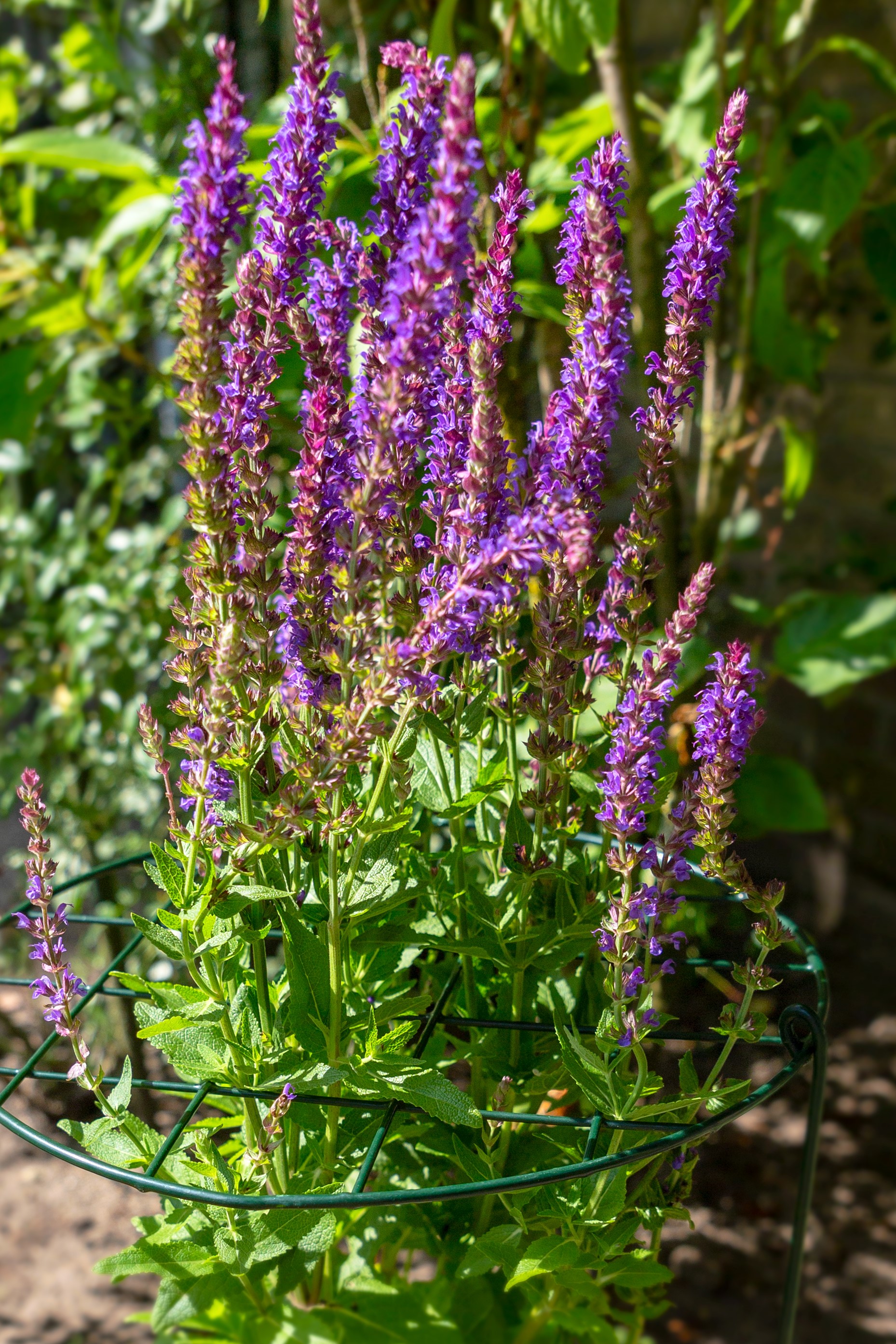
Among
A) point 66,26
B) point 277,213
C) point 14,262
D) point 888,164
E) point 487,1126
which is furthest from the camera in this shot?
point 66,26

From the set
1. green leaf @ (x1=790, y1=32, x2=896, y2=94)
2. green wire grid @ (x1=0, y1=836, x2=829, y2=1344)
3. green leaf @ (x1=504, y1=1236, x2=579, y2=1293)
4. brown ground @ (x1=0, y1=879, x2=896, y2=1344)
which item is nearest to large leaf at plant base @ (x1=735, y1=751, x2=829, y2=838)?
brown ground @ (x1=0, y1=879, x2=896, y2=1344)

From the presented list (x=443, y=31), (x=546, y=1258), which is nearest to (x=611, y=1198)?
(x=546, y=1258)

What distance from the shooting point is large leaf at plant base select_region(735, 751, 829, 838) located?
1634 millimetres

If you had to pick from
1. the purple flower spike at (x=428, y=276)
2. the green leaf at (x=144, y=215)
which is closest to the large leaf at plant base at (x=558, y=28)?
the green leaf at (x=144, y=215)

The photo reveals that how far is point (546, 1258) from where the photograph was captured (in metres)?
0.64

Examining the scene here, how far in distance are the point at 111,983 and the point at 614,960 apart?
1480mm

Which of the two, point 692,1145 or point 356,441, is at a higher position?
point 356,441

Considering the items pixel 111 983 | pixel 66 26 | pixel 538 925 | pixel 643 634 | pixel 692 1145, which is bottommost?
pixel 111 983

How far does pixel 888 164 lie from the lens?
5.15ft

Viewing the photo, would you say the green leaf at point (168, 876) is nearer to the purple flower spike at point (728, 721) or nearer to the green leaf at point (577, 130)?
the purple flower spike at point (728, 721)

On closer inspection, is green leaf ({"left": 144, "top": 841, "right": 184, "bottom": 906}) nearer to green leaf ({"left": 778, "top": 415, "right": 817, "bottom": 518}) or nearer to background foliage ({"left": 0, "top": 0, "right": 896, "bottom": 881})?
background foliage ({"left": 0, "top": 0, "right": 896, "bottom": 881})

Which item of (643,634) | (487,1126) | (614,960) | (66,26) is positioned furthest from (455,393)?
(66,26)

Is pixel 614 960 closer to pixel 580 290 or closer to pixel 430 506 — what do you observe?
pixel 430 506

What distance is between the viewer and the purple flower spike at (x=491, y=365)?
60cm
